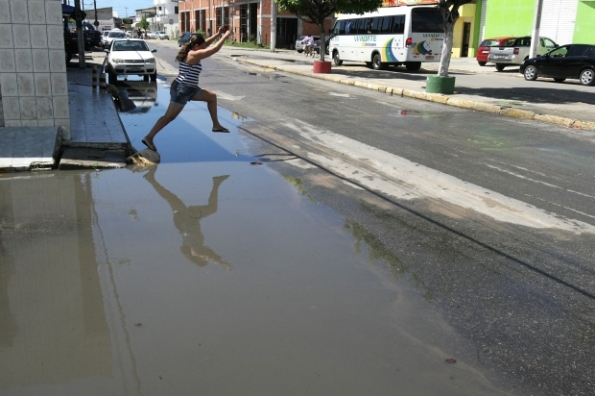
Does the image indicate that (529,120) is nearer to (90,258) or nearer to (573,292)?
(573,292)

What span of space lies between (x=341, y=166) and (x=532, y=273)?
3940 millimetres

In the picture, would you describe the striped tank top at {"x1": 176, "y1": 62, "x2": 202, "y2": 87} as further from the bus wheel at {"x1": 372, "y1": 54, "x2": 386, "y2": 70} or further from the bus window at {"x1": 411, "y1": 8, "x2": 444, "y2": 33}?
the bus wheel at {"x1": 372, "y1": 54, "x2": 386, "y2": 70}

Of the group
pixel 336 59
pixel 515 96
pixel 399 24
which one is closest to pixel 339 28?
pixel 336 59

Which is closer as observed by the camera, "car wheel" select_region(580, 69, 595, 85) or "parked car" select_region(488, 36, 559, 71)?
"car wheel" select_region(580, 69, 595, 85)

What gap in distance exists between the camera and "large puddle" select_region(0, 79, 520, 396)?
336 centimetres

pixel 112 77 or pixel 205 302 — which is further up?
pixel 112 77

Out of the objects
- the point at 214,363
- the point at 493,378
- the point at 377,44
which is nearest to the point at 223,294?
the point at 214,363

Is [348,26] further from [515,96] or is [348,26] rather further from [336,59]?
[515,96]

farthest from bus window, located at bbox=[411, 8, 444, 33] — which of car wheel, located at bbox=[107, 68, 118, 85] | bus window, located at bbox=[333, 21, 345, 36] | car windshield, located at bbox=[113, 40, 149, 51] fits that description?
car wheel, located at bbox=[107, 68, 118, 85]

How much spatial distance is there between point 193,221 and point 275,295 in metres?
1.88

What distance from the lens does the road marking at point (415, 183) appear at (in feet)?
20.4

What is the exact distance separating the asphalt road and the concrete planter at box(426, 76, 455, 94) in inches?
164

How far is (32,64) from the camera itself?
8.28 m

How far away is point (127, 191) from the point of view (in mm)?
6926
